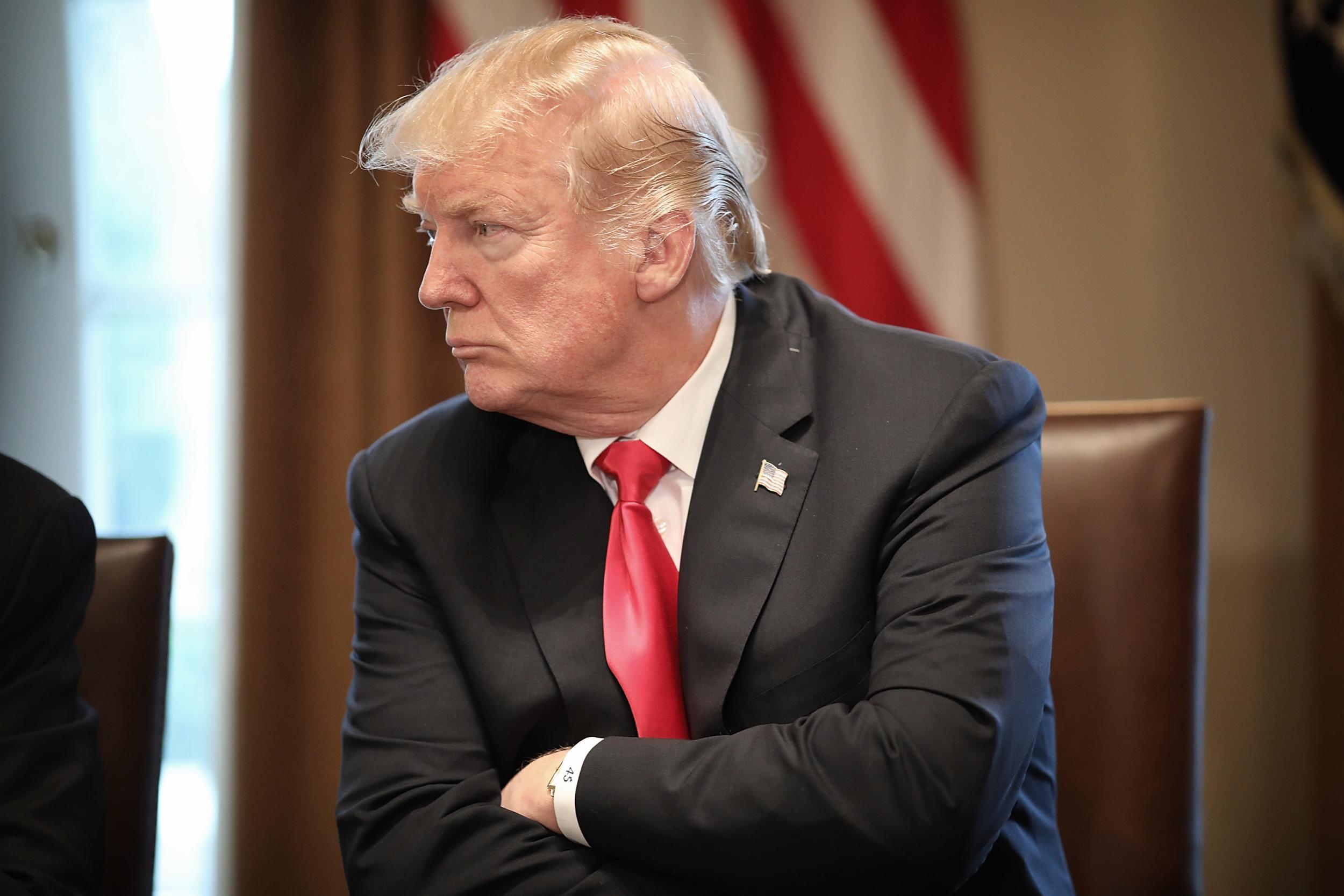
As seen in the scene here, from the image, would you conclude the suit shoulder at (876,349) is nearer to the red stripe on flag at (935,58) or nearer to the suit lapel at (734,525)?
the suit lapel at (734,525)

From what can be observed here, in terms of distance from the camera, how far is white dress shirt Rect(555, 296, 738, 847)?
1.48m

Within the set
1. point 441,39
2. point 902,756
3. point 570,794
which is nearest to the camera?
point 902,756

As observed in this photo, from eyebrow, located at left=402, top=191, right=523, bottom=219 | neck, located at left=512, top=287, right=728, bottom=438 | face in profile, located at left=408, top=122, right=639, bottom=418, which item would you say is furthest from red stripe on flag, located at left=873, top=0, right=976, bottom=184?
eyebrow, located at left=402, top=191, right=523, bottom=219

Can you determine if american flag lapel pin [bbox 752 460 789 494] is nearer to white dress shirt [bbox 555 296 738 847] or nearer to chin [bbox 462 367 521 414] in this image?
white dress shirt [bbox 555 296 738 847]

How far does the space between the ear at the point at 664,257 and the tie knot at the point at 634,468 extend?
0.21 m

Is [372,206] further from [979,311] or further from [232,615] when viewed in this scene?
[979,311]

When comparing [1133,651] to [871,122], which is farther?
[871,122]

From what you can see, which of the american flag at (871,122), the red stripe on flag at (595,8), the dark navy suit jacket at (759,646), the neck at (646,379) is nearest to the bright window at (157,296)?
the american flag at (871,122)

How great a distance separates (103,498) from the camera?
2852 millimetres

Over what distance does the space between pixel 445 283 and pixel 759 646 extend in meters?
0.62

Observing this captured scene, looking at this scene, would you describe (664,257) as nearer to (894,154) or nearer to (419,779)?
(419,779)

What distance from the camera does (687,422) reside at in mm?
1500

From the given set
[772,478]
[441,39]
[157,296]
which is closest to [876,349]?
[772,478]

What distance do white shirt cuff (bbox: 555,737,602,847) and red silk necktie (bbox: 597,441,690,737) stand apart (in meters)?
0.11
